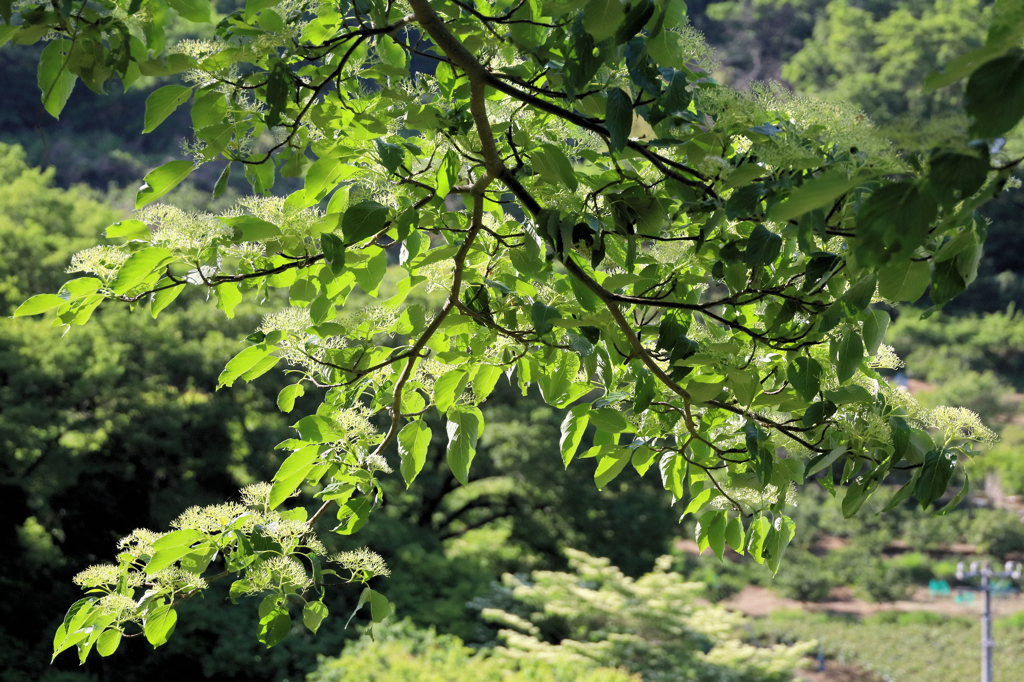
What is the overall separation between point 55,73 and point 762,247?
628 mm

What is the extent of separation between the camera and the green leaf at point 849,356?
74 cm

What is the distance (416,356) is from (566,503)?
793cm

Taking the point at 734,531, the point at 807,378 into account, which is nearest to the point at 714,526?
the point at 734,531

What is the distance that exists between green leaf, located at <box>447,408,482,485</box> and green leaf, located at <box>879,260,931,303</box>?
1.71ft

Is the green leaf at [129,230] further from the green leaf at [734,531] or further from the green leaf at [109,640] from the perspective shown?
the green leaf at [734,531]

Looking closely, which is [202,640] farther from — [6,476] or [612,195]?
[612,195]

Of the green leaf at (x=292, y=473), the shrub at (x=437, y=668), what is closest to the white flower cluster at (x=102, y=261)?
the green leaf at (x=292, y=473)

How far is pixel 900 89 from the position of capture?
19.4 meters

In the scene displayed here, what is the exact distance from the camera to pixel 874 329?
71 centimetres

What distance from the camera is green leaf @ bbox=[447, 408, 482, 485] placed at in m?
0.96

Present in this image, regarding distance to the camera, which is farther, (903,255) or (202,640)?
(202,640)

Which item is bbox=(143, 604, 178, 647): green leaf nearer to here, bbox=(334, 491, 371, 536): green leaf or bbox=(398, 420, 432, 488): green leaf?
bbox=(334, 491, 371, 536): green leaf

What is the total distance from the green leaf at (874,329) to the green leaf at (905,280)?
121 millimetres

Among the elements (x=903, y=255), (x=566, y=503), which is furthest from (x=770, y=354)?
(x=566, y=503)
